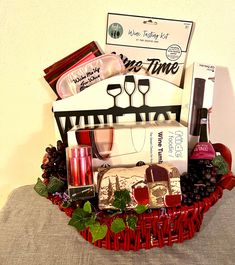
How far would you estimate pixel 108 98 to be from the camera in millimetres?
788

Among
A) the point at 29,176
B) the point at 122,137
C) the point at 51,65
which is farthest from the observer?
the point at 29,176

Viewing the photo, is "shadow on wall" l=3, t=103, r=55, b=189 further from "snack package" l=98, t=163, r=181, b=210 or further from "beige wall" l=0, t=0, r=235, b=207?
"snack package" l=98, t=163, r=181, b=210

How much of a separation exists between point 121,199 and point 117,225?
0.05m

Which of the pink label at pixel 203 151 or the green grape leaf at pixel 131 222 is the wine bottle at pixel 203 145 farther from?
the green grape leaf at pixel 131 222

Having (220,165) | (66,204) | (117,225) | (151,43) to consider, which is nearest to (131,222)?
(117,225)

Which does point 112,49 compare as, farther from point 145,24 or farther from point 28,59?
point 28,59

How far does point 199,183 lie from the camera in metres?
0.64

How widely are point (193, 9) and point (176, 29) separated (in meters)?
0.07

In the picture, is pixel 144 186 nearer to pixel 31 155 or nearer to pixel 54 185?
pixel 54 185

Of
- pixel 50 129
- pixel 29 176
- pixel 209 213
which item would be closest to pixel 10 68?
pixel 50 129

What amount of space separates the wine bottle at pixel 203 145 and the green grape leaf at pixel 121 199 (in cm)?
23

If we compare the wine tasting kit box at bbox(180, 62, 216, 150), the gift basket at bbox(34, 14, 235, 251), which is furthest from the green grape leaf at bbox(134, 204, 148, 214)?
the wine tasting kit box at bbox(180, 62, 216, 150)

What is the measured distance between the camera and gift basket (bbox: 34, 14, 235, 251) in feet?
1.97

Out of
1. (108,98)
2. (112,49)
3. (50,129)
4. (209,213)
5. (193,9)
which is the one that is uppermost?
(193,9)
